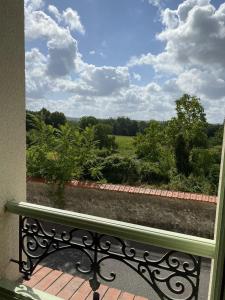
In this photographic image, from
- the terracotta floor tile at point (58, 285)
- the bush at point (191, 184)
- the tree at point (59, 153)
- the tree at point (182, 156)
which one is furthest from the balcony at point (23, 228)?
the tree at point (182, 156)

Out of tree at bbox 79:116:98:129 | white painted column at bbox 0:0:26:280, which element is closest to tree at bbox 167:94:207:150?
tree at bbox 79:116:98:129

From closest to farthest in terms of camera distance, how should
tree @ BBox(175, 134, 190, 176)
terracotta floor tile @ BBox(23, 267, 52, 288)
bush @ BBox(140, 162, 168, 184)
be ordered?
terracotta floor tile @ BBox(23, 267, 52, 288) < tree @ BBox(175, 134, 190, 176) < bush @ BBox(140, 162, 168, 184)

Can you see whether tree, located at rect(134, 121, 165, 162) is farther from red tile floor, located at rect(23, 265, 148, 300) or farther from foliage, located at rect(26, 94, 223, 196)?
red tile floor, located at rect(23, 265, 148, 300)

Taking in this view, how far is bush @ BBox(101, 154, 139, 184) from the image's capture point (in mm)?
5418

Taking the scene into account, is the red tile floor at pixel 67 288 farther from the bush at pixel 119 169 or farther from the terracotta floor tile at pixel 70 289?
the bush at pixel 119 169

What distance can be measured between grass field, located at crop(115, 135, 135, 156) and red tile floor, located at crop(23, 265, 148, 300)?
368 cm

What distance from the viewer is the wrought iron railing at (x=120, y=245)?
3.34ft

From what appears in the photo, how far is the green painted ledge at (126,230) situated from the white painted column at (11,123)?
0.10 m

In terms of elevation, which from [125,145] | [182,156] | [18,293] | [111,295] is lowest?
[111,295]

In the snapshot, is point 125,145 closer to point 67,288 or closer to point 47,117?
Answer: point 47,117

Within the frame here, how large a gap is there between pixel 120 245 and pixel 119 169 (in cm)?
432

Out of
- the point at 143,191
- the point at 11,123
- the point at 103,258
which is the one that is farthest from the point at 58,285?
the point at 143,191

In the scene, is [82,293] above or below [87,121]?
below

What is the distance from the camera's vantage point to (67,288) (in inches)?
76.7
